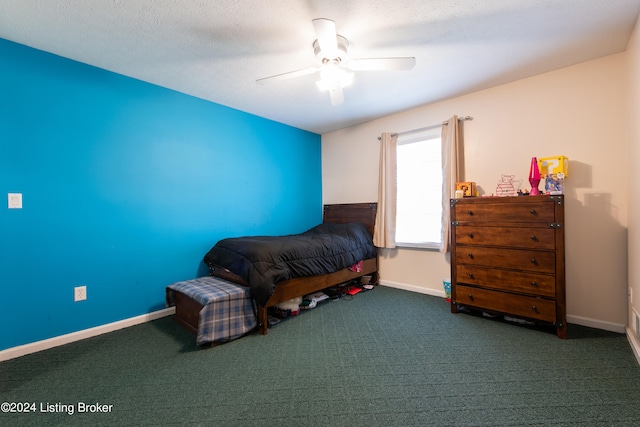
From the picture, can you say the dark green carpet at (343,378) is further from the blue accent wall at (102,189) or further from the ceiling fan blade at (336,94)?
the ceiling fan blade at (336,94)

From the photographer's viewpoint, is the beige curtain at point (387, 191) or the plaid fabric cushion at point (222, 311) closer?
the plaid fabric cushion at point (222, 311)

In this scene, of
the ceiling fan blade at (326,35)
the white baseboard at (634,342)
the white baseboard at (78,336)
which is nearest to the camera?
the ceiling fan blade at (326,35)

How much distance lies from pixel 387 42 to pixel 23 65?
9.07 ft

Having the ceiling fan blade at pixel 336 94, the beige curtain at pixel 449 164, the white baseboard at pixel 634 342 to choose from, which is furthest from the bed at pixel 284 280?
the white baseboard at pixel 634 342

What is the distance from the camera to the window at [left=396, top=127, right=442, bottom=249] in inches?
128

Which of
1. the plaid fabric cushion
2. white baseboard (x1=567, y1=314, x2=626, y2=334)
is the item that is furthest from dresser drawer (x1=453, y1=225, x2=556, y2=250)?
the plaid fabric cushion

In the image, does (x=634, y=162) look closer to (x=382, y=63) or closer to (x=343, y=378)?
(x=382, y=63)

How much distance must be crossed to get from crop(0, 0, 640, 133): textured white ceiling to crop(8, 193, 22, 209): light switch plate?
114 centimetres

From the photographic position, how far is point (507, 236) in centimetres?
236

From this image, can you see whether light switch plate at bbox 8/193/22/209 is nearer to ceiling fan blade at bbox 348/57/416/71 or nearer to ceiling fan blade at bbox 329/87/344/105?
ceiling fan blade at bbox 329/87/344/105

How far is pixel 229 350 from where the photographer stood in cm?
203

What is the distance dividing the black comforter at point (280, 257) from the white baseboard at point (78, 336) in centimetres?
69

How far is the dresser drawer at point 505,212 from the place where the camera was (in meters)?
2.18

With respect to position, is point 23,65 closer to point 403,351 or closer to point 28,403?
point 28,403
